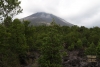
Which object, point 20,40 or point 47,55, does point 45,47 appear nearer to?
point 47,55

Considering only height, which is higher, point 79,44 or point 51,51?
point 79,44

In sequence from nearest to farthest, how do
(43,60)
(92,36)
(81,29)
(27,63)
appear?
(43,60)
(27,63)
(92,36)
(81,29)

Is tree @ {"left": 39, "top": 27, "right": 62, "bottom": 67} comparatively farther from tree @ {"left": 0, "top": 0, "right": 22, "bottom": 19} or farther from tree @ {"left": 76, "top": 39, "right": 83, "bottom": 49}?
tree @ {"left": 76, "top": 39, "right": 83, "bottom": 49}

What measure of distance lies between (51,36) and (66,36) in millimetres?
34208

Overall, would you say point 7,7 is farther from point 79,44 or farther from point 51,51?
point 79,44

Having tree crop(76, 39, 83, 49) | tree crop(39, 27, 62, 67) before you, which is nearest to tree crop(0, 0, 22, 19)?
tree crop(39, 27, 62, 67)

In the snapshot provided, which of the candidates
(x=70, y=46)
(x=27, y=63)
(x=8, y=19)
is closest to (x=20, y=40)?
(x=8, y=19)

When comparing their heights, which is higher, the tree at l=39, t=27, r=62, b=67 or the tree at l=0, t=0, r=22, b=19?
the tree at l=0, t=0, r=22, b=19

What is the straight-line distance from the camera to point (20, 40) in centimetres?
2484

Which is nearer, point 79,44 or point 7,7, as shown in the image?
point 7,7

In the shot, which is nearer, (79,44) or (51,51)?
(51,51)

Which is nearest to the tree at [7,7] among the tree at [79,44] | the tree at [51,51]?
the tree at [51,51]

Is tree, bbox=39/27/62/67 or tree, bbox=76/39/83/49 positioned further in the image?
tree, bbox=76/39/83/49

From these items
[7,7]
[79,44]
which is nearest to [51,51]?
[7,7]
